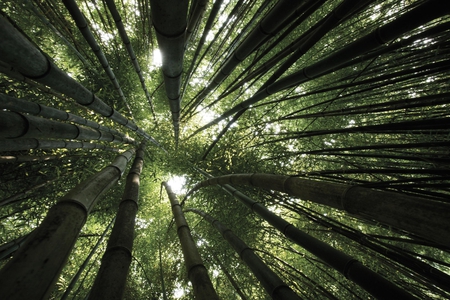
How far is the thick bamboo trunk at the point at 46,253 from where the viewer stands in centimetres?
70

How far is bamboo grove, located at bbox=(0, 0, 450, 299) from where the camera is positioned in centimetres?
→ 100

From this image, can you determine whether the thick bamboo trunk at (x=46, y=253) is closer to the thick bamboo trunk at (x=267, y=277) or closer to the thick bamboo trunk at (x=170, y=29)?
the thick bamboo trunk at (x=170, y=29)

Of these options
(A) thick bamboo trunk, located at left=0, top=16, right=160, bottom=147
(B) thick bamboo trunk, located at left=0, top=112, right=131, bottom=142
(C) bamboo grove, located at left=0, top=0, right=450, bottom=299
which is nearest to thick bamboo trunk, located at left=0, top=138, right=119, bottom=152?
(C) bamboo grove, located at left=0, top=0, right=450, bottom=299

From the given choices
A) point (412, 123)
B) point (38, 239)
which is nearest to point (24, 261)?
point (38, 239)

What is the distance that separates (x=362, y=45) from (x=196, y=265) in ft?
5.93

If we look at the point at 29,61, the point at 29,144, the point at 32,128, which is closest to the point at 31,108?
the point at 29,144

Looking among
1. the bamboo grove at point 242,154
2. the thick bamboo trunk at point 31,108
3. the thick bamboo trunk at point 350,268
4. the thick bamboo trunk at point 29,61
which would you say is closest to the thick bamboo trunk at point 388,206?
the bamboo grove at point 242,154

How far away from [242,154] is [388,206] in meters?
2.93

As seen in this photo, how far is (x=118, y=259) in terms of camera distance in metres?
1.12

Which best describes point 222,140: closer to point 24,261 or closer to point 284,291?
point 284,291

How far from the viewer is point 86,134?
2.35 m

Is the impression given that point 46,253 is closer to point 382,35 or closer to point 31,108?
point 382,35

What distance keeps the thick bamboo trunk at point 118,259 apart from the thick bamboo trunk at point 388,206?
103 centimetres

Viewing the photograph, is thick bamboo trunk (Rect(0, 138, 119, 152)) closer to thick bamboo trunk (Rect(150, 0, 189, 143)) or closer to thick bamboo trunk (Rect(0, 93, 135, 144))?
thick bamboo trunk (Rect(0, 93, 135, 144))
